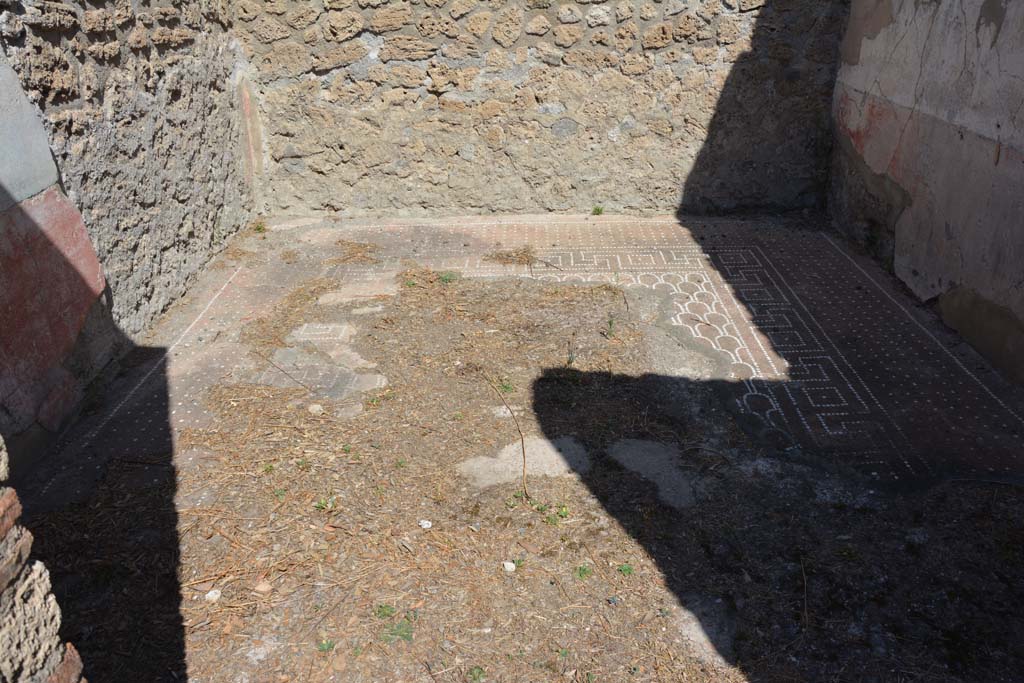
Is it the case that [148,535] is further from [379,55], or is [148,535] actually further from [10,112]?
[379,55]

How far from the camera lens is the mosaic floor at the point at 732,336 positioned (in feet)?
10.6

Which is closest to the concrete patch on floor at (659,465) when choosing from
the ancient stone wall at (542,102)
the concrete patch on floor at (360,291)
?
the concrete patch on floor at (360,291)

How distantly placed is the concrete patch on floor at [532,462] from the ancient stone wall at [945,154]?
2.43 m

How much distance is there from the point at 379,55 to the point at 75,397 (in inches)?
144

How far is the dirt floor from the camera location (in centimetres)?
221

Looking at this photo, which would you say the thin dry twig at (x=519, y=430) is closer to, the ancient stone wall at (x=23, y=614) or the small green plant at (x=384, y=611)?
the small green plant at (x=384, y=611)

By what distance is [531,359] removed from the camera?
393 cm

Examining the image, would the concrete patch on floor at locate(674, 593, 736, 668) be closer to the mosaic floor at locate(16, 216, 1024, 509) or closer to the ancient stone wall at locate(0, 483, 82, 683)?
the mosaic floor at locate(16, 216, 1024, 509)

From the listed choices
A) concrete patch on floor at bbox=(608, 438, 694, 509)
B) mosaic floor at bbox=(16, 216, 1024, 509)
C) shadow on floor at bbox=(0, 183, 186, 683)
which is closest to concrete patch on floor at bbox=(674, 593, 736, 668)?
concrete patch on floor at bbox=(608, 438, 694, 509)

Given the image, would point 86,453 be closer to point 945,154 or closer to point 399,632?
point 399,632

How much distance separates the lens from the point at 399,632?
229cm

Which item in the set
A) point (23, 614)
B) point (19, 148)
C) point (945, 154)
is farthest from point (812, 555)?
point (19, 148)

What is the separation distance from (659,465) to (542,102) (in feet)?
12.6

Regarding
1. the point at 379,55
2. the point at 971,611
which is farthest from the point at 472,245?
the point at 971,611
